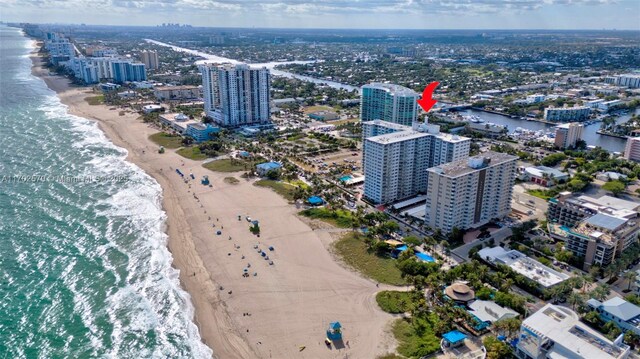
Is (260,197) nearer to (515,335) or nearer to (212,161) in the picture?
(212,161)

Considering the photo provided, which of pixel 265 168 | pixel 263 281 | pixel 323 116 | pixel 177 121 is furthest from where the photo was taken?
pixel 323 116

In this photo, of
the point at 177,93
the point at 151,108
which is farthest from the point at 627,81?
the point at 151,108

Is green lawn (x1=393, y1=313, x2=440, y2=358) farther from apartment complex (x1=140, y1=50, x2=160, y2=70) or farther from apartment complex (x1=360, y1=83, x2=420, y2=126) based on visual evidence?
apartment complex (x1=140, y1=50, x2=160, y2=70)

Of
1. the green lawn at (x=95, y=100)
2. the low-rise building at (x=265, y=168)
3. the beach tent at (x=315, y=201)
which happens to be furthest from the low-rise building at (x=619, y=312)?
the green lawn at (x=95, y=100)

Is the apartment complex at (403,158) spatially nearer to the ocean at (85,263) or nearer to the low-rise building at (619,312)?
the low-rise building at (619,312)

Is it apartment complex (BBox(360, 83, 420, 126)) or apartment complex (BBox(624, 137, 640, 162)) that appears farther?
apartment complex (BBox(360, 83, 420, 126))

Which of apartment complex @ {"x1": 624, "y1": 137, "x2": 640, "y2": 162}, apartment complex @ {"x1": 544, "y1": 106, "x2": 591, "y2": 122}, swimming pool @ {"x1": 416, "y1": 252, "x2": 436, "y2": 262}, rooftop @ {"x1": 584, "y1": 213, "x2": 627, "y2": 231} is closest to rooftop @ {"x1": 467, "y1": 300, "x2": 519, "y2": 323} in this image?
swimming pool @ {"x1": 416, "y1": 252, "x2": 436, "y2": 262}

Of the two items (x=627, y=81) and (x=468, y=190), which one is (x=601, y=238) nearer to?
(x=468, y=190)
